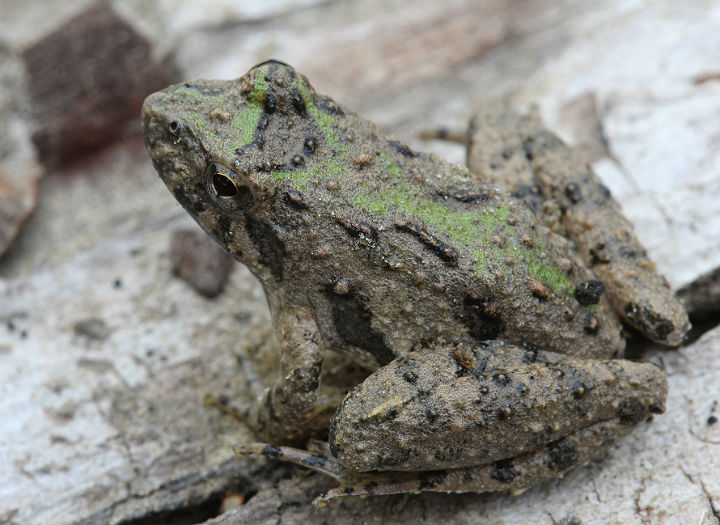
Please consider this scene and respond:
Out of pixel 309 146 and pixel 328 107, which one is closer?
pixel 309 146

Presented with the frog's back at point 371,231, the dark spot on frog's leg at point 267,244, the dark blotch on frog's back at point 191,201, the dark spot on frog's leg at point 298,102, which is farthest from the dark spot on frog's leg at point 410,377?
the dark spot on frog's leg at point 298,102

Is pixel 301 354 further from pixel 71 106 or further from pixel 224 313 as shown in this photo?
pixel 71 106

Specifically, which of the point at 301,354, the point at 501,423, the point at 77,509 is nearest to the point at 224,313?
the point at 301,354

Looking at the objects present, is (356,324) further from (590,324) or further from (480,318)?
(590,324)

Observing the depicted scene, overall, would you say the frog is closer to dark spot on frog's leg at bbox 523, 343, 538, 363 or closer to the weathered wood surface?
dark spot on frog's leg at bbox 523, 343, 538, 363

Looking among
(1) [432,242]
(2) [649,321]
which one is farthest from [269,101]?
(2) [649,321]
